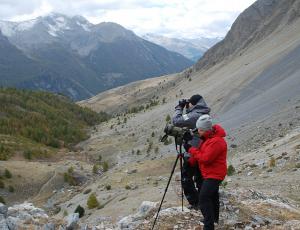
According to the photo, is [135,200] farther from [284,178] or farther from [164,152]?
[164,152]

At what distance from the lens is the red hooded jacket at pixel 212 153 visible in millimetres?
10953

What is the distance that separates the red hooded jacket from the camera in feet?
35.9

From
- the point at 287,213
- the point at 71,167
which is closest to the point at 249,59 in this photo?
the point at 71,167

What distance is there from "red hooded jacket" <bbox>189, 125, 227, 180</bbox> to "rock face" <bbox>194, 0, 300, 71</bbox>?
7688 cm

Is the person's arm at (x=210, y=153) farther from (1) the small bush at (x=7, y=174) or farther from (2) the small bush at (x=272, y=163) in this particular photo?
(1) the small bush at (x=7, y=174)

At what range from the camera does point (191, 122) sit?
12.2 meters

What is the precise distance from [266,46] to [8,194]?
51116mm

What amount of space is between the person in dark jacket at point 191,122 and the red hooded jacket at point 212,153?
689 millimetres

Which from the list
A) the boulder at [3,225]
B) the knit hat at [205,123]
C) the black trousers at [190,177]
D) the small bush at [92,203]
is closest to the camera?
the knit hat at [205,123]

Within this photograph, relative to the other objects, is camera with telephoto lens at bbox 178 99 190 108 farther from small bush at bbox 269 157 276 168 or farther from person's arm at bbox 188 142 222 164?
small bush at bbox 269 157 276 168

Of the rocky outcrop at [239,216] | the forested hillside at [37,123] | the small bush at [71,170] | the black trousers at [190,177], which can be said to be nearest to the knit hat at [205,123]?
the black trousers at [190,177]

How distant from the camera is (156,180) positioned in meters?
30.1

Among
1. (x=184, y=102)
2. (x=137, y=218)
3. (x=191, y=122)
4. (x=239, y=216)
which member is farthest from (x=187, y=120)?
(x=137, y=218)

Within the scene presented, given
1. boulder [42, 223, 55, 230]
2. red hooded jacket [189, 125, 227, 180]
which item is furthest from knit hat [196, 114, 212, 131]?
boulder [42, 223, 55, 230]
